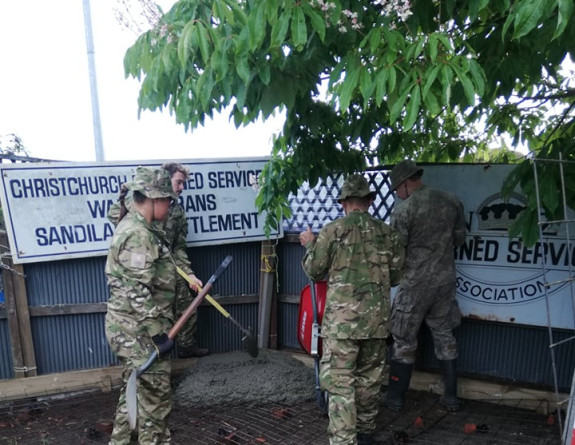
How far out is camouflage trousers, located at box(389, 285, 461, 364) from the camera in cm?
379

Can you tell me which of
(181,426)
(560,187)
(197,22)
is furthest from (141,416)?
(560,187)

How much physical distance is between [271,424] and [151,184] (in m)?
2.12

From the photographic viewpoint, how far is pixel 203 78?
2.26m

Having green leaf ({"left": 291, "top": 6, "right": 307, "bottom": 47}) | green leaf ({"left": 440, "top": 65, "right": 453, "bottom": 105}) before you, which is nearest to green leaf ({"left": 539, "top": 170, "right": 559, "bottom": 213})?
green leaf ({"left": 440, "top": 65, "right": 453, "bottom": 105})

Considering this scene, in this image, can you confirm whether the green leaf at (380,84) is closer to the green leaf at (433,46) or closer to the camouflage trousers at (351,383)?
the green leaf at (433,46)

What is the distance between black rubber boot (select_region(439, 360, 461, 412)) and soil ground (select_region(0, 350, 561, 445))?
0.06m

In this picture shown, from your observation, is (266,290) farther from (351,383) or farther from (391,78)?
(391,78)

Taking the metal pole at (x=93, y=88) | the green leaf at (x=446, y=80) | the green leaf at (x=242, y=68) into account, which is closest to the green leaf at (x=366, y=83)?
the green leaf at (x=446, y=80)

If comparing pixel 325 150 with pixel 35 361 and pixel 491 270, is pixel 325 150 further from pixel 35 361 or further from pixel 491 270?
pixel 35 361

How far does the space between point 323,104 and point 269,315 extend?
2.40 meters

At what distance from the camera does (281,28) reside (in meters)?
1.89

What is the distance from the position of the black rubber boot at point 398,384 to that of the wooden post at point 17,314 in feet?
10.1

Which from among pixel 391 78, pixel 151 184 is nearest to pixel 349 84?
pixel 391 78

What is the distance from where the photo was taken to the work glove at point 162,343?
2835mm
